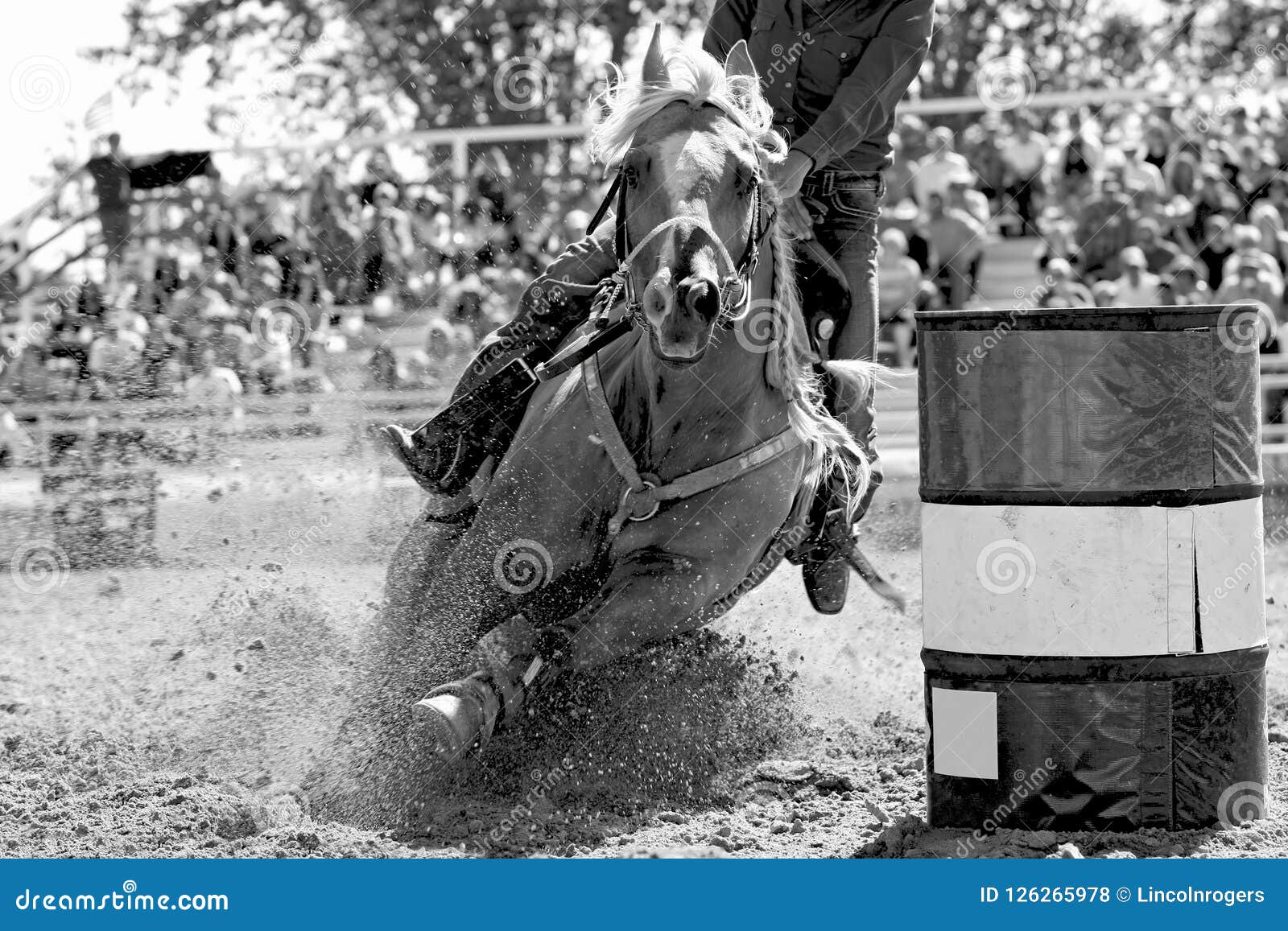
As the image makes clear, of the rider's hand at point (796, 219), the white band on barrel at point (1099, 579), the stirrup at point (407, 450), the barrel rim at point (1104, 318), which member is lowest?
the white band on barrel at point (1099, 579)

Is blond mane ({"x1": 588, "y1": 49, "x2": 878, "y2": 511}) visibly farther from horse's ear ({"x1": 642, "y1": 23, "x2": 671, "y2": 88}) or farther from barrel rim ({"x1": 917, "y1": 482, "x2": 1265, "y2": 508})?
barrel rim ({"x1": 917, "y1": 482, "x2": 1265, "y2": 508})

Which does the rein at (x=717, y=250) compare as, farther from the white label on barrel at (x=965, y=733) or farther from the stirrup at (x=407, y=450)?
the white label on barrel at (x=965, y=733)

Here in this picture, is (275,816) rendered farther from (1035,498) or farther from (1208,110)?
(1208,110)

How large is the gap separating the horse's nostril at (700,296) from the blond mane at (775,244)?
0.67 meters

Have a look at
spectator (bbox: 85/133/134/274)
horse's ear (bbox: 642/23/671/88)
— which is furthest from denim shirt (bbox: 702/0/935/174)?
spectator (bbox: 85/133/134/274)

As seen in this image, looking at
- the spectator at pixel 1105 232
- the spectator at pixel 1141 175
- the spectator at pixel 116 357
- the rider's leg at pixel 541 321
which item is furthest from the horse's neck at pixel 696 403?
the spectator at pixel 1141 175

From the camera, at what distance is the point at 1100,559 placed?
12.8ft

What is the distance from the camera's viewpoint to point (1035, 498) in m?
3.92

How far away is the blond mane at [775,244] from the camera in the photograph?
4.33 m

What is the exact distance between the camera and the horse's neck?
181 inches

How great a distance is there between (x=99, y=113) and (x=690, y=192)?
11.4m

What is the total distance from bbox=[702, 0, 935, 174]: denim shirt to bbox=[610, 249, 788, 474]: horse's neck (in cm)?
88

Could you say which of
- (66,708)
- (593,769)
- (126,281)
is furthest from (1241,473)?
(126,281)

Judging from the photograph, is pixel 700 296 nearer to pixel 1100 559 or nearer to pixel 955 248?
pixel 1100 559
